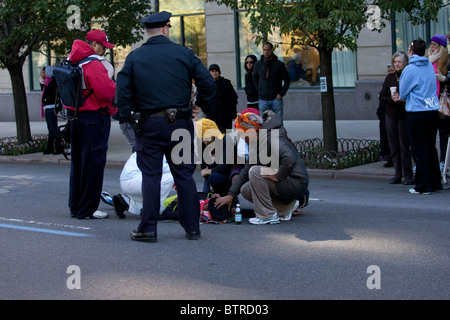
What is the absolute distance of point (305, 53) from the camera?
21266 millimetres

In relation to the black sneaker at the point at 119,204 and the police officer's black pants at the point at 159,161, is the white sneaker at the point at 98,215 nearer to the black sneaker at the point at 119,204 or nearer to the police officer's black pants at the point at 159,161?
the black sneaker at the point at 119,204

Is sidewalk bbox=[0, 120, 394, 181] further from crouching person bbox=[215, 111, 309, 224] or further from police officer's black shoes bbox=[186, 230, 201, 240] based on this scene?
police officer's black shoes bbox=[186, 230, 201, 240]

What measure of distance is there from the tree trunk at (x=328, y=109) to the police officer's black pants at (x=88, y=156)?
563 cm

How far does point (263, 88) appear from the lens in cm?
1534

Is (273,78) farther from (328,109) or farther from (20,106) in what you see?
(20,106)

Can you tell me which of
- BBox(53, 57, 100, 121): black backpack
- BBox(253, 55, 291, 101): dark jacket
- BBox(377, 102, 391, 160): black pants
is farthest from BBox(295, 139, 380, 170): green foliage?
BBox(53, 57, 100, 121): black backpack

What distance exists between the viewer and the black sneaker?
8.63 meters

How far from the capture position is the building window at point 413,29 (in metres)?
19.3

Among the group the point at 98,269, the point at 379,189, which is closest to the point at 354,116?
the point at 379,189

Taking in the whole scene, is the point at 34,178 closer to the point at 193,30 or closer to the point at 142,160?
the point at 142,160

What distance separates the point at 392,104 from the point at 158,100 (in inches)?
197

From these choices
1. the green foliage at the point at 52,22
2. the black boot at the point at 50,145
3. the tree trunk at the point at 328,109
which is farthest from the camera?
the black boot at the point at 50,145

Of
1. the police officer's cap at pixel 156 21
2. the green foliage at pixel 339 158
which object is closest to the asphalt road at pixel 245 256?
the police officer's cap at pixel 156 21

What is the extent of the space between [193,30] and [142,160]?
16.7 metres
